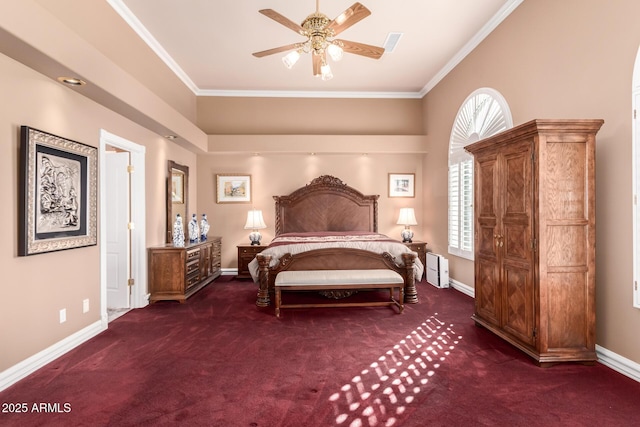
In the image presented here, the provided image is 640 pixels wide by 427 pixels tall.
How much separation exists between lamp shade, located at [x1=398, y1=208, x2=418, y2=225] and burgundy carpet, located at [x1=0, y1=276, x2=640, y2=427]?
2.88 metres

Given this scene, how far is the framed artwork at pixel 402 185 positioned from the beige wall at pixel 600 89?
9.95 feet

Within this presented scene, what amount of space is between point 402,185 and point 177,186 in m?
4.35

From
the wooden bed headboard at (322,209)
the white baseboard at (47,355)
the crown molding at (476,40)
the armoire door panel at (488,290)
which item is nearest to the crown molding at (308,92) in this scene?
the crown molding at (476,40)

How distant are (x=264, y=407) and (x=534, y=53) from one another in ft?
13.9

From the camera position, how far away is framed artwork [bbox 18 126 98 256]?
2.75 meters

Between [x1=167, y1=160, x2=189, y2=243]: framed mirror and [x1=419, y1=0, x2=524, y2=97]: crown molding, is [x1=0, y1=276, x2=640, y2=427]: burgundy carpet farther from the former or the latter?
[x1=419, y1=0, x2=524, y2=97]: crown molding

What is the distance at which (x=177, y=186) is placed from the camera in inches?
232

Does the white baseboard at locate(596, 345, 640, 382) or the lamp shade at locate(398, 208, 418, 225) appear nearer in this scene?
the white baseboard at locate(596, 345, 640, 382)

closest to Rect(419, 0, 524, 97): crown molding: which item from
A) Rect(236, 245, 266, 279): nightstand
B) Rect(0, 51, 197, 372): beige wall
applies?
Rect(236, 245, 266, 279): nightstand

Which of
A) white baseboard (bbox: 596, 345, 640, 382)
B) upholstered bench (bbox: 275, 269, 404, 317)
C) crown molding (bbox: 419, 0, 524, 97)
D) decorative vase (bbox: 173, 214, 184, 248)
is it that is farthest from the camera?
decorative vase (bbox: 173, 214, 184, 248)

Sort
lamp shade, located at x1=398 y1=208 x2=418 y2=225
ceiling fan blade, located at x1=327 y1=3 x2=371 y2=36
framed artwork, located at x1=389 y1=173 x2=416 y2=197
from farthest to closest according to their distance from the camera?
1. framed artwork, located at x1=389 y1=173 x2=416 y2=197
2. lamp shade, located at x1=398 y1=208 x2=418 y2=225
3. ceiling fan blade, located at x1=327 y1=3 x2=371 y2=36

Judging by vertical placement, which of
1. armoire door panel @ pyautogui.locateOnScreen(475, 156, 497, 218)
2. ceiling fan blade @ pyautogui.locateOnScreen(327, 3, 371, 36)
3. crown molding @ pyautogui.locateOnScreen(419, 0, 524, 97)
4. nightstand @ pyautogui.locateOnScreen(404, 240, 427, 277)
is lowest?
nightstand @ pyautogui.locateOnScreen(404, 240, 427, 277)

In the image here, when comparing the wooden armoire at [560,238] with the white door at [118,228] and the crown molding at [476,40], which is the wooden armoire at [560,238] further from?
the white door at [118,228]

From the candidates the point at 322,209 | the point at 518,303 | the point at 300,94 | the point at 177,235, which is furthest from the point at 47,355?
the point at 300,94
